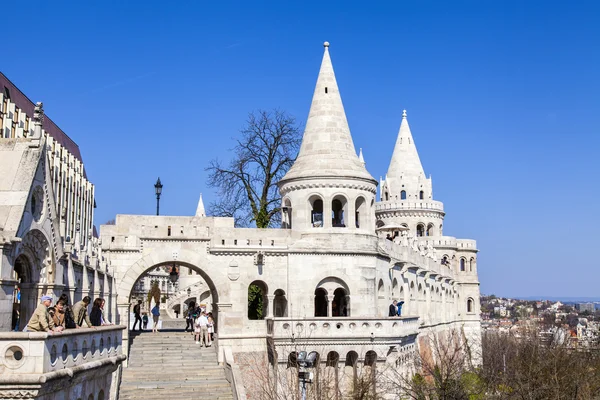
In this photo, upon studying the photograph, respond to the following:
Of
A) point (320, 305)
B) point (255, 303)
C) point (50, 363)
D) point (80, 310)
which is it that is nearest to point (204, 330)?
point (320, 305)

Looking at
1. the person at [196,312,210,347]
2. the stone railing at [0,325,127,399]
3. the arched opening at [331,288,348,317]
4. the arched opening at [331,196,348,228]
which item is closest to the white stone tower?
the arched opening at [331,196,348,228]

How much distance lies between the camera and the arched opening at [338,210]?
30375 millimetres

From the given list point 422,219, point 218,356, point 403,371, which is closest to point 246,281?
point 218,356

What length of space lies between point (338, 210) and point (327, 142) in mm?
3902

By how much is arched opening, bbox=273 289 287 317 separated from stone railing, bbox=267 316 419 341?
1.68 meters

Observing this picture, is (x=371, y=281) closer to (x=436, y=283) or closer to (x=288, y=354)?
(x=288, y=354)

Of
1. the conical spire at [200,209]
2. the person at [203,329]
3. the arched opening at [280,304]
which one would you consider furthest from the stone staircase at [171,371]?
the conical spire at [200,209]

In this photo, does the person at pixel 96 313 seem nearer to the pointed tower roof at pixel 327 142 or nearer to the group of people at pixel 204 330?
the group of people at pixel 204 330

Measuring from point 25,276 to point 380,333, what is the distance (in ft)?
50.2

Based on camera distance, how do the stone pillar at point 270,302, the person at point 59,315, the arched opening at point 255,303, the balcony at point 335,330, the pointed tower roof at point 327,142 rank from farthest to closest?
the arched opening at point 255,303
the pointed tower roof at point 327,142
the stone pillar at point 270,302
the balcony at point 335,330
the person at point 59,315

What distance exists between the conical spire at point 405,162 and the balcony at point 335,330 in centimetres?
2802

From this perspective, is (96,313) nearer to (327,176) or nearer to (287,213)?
(327,176)

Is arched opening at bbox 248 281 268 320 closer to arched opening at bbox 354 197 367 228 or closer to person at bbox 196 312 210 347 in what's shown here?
arched opening at bbox 354 197 367 228

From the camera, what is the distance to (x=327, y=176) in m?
29.8
